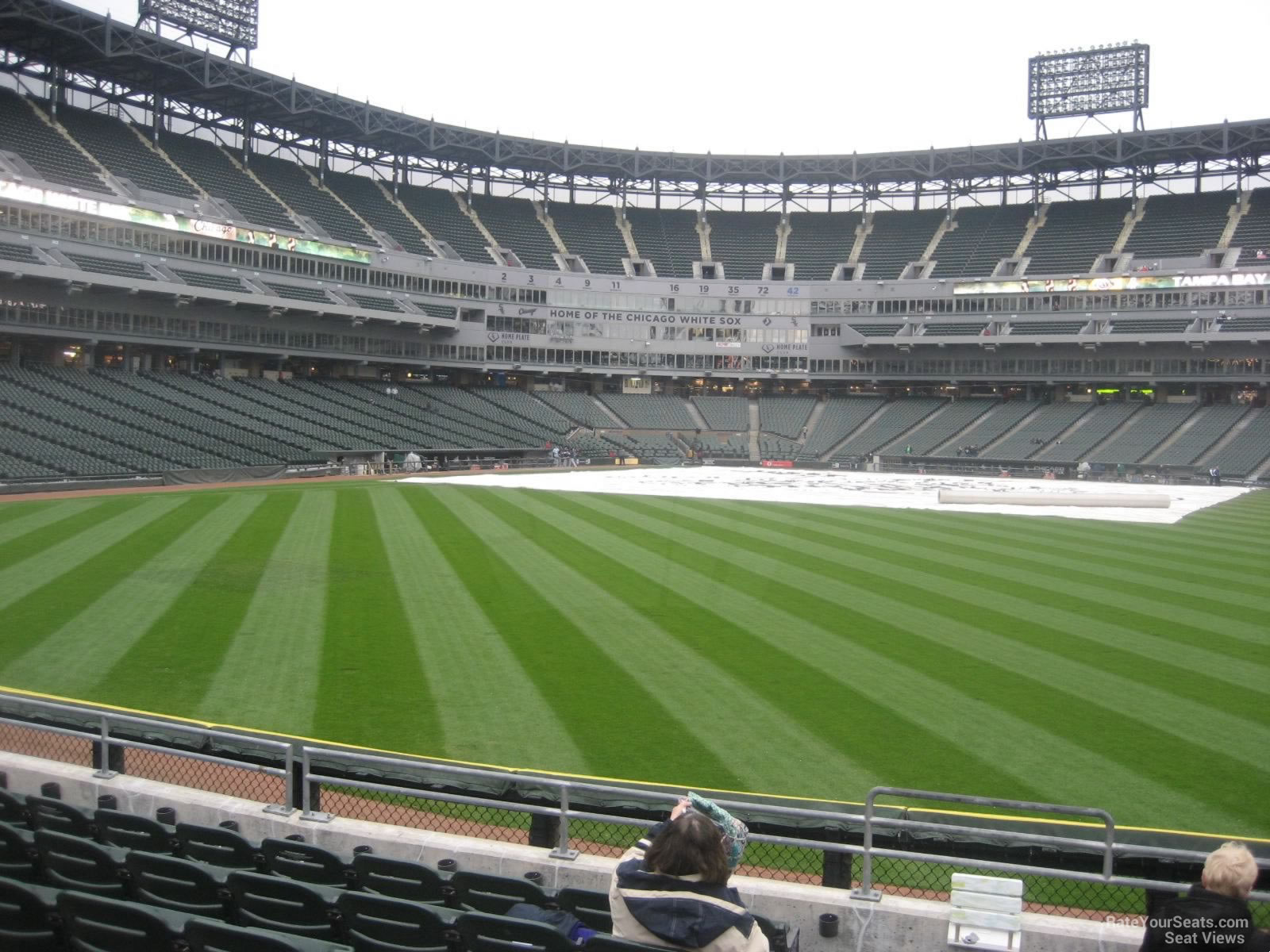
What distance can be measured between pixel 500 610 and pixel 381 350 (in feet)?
206

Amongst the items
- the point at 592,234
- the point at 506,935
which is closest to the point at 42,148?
the point at 592,234

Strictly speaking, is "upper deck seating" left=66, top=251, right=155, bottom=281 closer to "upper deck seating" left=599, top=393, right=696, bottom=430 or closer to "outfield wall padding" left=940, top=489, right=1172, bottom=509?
"upper deck seating" left=599, top=393, right=696, bottom=430

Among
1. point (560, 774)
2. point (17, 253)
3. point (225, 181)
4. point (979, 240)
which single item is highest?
point (979, 240)

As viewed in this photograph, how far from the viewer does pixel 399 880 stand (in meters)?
6.66

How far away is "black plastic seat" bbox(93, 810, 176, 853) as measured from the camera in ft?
23.9

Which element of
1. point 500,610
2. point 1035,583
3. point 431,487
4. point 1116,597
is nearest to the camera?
point 500,610

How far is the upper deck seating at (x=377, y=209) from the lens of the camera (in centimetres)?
8169

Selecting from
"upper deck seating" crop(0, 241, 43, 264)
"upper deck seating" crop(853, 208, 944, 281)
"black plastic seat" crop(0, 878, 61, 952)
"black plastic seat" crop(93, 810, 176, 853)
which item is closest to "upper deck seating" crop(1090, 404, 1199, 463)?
"upper deck seating" crop(853, 208, 944, 281)

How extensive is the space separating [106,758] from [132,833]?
7.74 feet

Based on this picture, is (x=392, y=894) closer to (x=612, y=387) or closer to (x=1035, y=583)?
(x=1035, y=583)

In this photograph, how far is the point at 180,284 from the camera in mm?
61000

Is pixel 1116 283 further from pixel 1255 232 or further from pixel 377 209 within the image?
pixel 377 209

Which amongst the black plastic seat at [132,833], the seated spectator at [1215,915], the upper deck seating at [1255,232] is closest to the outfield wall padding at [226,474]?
the black plastic seat at [132,833]

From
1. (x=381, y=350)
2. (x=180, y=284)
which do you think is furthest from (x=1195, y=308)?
(x=180, y=284)
